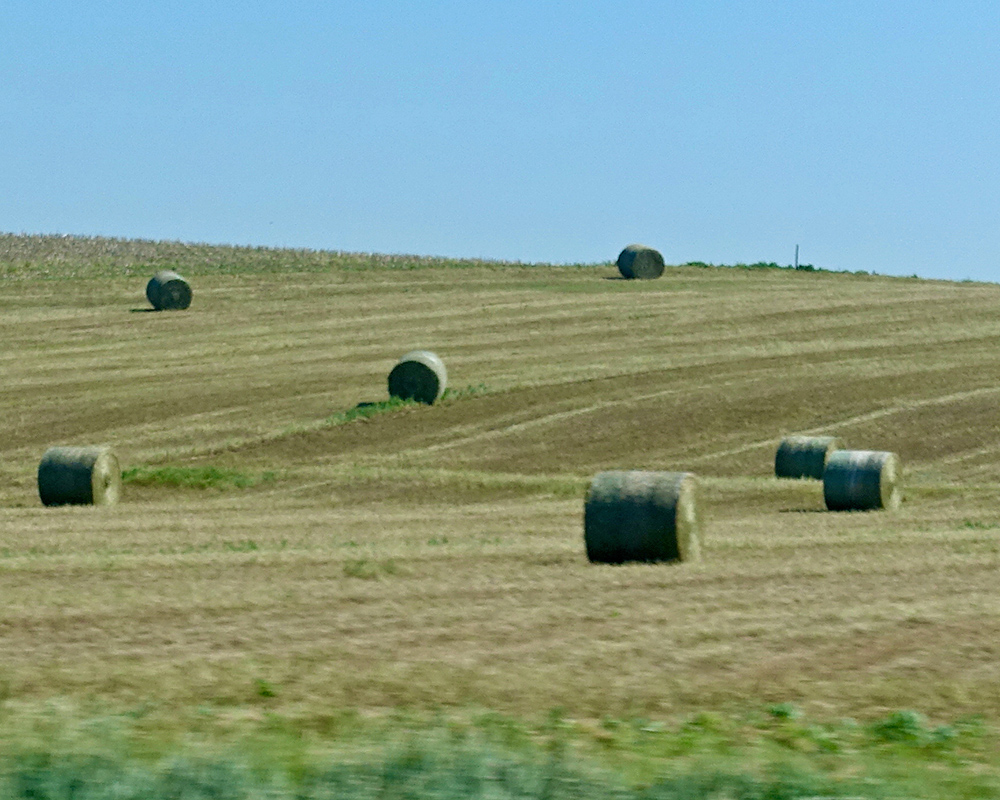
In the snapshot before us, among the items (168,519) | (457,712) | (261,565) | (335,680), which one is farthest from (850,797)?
(168,519)

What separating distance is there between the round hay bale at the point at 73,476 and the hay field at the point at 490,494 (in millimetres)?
613

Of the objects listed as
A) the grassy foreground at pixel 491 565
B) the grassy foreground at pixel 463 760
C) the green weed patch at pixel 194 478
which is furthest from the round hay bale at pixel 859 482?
the grassy foreground at pixel 463 760

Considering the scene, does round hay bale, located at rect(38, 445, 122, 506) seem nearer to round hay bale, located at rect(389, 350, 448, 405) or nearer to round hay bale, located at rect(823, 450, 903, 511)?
round hay bale, located at rect(389, 350, 448, 405)

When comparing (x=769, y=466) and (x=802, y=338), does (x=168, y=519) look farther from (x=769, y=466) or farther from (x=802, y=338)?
(x=802, y=338)

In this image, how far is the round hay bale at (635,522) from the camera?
15344 millimetres

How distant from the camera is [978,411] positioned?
31141 mm

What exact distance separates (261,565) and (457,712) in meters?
7.39

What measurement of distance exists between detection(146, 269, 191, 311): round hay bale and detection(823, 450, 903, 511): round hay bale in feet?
98.0

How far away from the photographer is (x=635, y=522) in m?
15.4

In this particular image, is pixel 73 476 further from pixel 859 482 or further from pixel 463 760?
pixel 463 760

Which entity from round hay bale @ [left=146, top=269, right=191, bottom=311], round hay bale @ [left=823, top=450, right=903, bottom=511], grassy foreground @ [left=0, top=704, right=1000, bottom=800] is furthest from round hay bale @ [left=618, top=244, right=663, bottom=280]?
grassy foreground @ [left=0, top=704, right=1000, bottom=800]

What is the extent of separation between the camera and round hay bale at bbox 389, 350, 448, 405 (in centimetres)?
3297

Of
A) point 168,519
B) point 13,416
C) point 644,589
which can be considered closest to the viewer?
point 644,589

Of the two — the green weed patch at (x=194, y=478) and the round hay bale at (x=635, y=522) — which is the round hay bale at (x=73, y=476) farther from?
the round hay bale at (x=635, y=522)
